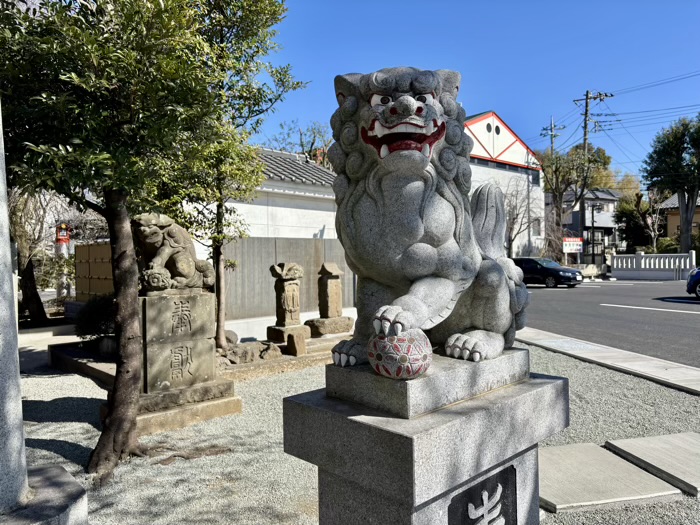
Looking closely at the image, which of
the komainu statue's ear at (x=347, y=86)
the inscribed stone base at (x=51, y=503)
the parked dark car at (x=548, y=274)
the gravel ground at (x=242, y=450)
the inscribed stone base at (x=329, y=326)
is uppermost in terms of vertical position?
the komainu statue's ear at (x=347, y=86)

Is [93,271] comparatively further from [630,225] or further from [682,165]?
[630,225]

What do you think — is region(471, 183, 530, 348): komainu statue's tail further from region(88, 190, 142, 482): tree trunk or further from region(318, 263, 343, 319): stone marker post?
region(318, 263, 343, 319): stone marker post

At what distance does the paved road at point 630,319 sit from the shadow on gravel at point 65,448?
787cm

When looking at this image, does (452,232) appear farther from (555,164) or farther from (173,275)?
(555,164)

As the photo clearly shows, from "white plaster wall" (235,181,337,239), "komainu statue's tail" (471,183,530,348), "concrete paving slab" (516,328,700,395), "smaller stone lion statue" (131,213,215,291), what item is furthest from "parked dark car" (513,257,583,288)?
"komainu statue's tail" (471,183,530,348)

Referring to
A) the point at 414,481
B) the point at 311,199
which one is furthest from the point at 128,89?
the point at 311,199

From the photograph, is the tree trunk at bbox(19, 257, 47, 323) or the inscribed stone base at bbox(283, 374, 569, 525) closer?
the inscribed stone base at bbox(283, 374, 569, 525)

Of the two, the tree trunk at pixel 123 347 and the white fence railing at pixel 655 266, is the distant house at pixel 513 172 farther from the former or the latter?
the tree trunk at pixel 123 347

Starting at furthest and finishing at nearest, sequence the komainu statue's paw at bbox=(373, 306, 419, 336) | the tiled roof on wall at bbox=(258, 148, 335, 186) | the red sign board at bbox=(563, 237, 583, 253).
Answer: the red sign board at bbox=(563, 237, 583, 253), the tiled roof on wall at bbox=(258, 148, 335, 186), the komainu statue's paw at bbox=(373, 306, 419, 336)

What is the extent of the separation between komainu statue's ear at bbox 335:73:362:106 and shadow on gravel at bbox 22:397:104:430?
14.5 feet

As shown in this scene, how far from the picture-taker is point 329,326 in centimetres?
893

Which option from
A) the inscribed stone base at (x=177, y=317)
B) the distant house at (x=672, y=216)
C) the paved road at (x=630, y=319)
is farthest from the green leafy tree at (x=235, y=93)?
the distant house at (x=672, y=216)

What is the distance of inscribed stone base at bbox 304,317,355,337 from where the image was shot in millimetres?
8898

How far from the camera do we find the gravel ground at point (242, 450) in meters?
3.24
